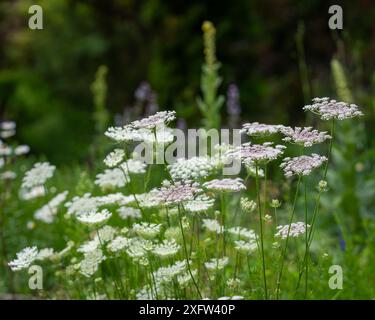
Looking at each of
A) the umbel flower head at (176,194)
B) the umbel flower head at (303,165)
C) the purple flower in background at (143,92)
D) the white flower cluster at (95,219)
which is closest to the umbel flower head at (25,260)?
the white flower cluster at (95,219)

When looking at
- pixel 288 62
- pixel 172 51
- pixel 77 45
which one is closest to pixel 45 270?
pixel 172 51

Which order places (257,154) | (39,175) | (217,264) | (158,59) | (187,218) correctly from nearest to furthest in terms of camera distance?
1. (257,154)
2. (217,264)
3. (187,218)
4. (39,175)
5. (158,59)

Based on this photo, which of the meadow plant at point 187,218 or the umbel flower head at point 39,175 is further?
the umbel flower head at point 39,175

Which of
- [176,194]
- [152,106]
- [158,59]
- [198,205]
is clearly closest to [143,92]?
[152,106]

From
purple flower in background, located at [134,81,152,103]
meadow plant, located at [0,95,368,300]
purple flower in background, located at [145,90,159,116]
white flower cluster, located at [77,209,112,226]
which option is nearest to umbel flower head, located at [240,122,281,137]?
meadow plant, located at [0,95,368,300]

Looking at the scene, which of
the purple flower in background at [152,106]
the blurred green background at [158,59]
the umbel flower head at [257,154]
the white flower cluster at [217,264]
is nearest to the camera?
the umbel flower head at [257,154]

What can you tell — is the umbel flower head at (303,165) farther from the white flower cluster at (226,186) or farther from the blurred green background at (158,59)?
the blurred green background at (158,59)

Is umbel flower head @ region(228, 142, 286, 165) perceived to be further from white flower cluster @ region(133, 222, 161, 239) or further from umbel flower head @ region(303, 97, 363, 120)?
white flower cluster @ region(133, 222, 161, 239)

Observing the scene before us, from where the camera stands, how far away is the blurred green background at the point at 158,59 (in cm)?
685

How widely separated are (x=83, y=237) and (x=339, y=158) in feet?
6.66

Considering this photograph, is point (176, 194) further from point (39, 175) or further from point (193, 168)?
point (39, 175)

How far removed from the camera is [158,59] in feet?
22.8
